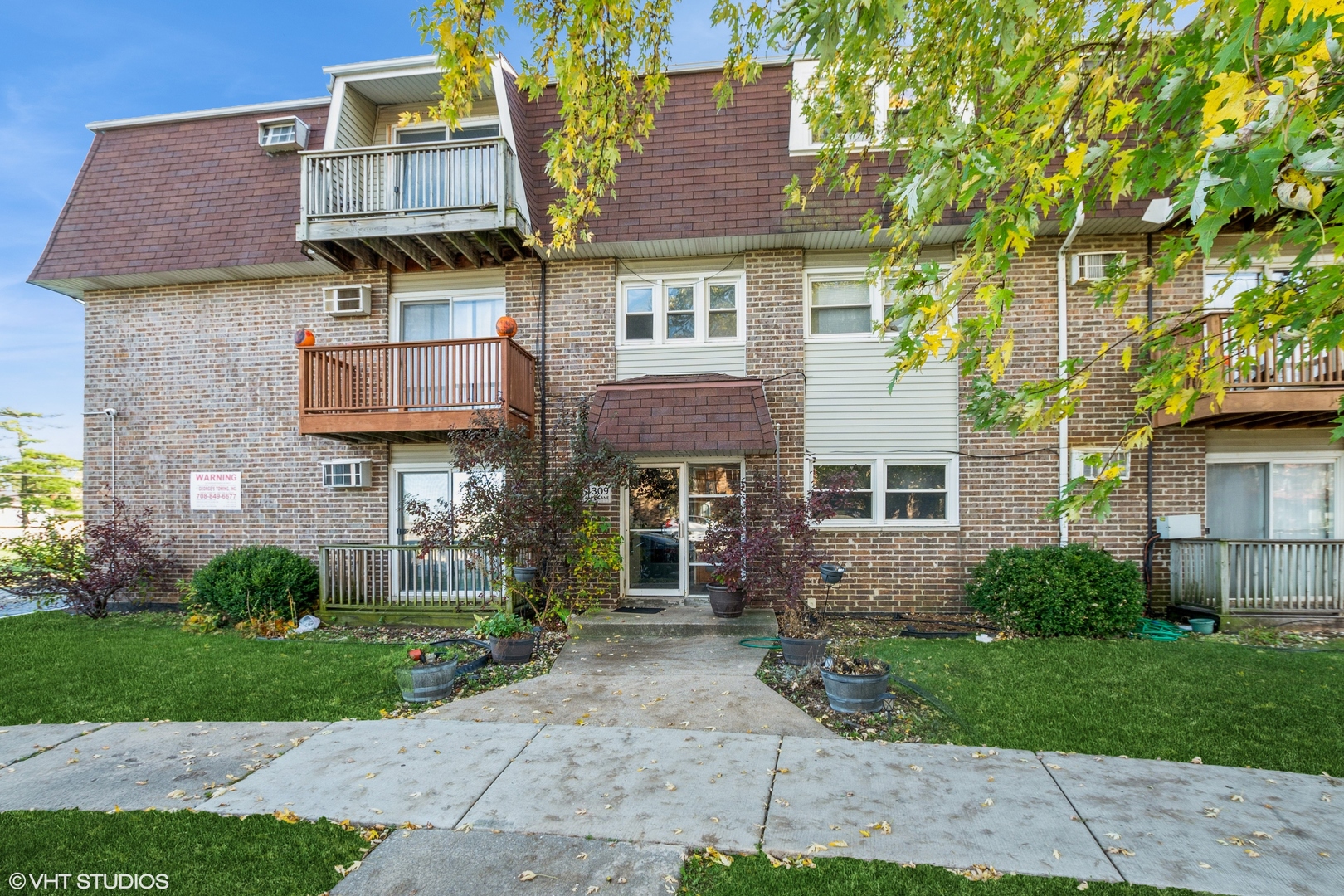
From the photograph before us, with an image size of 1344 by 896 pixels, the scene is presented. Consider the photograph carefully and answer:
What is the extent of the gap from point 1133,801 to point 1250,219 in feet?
29.2

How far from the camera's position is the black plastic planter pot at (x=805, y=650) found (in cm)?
654

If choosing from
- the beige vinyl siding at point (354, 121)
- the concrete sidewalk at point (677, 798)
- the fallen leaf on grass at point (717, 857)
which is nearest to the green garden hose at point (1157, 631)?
the concrete sidewalk at point (677, 798)

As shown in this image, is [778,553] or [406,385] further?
[406,385]

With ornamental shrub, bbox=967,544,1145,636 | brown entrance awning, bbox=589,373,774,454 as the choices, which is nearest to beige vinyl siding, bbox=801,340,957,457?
brown entrance awning, bbox=589,373,774,454

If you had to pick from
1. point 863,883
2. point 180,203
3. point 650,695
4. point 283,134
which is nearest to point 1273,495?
point 650,695

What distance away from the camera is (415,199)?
943cm

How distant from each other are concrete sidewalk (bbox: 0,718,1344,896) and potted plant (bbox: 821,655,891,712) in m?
0.53

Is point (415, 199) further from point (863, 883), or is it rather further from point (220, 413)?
point (863, 883)

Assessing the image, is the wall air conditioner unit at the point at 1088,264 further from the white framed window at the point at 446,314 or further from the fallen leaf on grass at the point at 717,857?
the fallen leaf on grass at the point at 717,857

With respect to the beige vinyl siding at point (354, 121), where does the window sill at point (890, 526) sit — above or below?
below

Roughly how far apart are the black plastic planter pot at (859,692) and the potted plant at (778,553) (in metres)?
1.25

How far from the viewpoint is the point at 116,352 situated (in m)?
11.0

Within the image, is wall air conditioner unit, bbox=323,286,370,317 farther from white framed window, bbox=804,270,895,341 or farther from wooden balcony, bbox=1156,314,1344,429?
wooden balcony, bbox=1156,314,1344,429

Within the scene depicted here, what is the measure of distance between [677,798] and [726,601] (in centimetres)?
460
